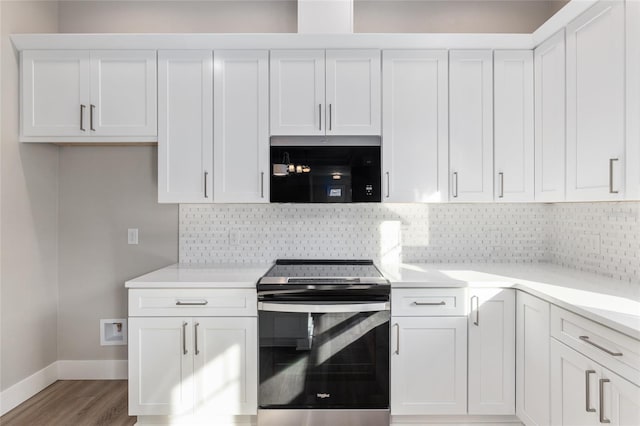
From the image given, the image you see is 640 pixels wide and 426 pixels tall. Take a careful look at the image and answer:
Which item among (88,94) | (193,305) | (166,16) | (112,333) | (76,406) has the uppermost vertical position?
(166,16)

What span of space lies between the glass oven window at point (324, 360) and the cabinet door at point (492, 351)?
0.50 meters

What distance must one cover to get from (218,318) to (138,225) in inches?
46.5

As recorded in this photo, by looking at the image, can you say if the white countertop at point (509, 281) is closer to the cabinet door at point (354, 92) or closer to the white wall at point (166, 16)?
the cabinet door at point (354, 92)

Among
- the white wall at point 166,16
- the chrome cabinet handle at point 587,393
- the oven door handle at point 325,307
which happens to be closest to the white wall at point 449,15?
the white wall at point 166,16

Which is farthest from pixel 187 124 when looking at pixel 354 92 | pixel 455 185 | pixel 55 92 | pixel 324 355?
pixel 455 185

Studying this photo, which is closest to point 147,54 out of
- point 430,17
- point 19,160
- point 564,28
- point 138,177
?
point 138,177

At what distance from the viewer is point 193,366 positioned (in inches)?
88.0

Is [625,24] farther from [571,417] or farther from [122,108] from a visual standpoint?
[122,108]

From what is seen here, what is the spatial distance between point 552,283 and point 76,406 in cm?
300

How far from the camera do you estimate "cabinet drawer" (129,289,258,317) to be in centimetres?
223

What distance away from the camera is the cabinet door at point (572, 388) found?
5.10 feet

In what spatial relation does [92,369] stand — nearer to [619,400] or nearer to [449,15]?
[619,400]

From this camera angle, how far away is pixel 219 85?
2559 mm

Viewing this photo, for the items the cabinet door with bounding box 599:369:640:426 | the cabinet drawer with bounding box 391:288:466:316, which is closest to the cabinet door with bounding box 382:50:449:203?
the cabinet drawer with bounding box 391:288:466:316
